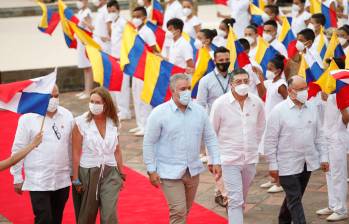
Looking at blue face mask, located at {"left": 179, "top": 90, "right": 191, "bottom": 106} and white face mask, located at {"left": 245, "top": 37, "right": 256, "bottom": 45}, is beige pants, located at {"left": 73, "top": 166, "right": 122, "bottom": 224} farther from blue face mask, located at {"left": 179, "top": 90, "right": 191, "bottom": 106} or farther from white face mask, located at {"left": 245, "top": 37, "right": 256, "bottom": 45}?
white face mask, located at {"left": 245, "top": 37, "right": 256, "bottom": 45}

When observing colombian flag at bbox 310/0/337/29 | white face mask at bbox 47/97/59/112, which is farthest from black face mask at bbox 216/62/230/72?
colombian flag at bbox 310/0/337/29

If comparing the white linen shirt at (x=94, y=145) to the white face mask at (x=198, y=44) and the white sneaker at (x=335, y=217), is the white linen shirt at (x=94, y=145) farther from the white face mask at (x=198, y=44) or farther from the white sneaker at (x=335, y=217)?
the white face mask at (x=198, y=44)

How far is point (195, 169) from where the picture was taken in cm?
930

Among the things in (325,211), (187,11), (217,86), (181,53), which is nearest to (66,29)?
(187,11)

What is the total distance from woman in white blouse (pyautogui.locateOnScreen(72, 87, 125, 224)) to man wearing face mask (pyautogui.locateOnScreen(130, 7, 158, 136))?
6341 millimetres

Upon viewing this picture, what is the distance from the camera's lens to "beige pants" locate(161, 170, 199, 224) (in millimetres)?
9133

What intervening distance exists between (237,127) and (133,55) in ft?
15.3

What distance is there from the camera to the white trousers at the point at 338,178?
1059 cm

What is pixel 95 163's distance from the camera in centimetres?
921

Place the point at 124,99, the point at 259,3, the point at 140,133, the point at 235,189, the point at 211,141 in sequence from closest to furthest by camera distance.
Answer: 1. the point at 211,141
2. the point at 235,189
3. the point at 140,133
4. the point at 124,99
5. the point at 259,3

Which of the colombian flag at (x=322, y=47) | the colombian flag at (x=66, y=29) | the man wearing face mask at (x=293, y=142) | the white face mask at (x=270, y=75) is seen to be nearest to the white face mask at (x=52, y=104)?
the man wearing face mask at (x=293, y=142)

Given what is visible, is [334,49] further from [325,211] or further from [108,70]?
[108,70]

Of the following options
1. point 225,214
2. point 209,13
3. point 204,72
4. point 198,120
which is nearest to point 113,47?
point 204,72

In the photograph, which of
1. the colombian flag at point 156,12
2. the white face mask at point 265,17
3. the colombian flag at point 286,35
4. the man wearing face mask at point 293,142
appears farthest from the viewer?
the colombian flag at point 156,12
